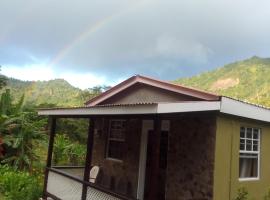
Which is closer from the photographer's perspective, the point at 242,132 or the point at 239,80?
the point at 242,132

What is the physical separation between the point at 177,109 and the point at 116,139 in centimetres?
613

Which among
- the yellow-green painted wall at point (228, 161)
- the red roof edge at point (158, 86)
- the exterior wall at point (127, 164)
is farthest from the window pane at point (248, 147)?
the exterior wall at point (127, 164)

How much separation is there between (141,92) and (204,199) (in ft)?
16.1

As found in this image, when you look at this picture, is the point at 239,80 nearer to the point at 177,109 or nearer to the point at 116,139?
the point at 116,139

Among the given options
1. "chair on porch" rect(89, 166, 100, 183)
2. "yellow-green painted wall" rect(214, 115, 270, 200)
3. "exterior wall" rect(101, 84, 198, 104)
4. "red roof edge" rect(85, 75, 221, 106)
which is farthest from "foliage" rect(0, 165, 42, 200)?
"yellow-green painted wall" rect(214, 115, 270, 200)

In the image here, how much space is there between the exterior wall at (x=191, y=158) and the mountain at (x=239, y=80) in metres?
41.5

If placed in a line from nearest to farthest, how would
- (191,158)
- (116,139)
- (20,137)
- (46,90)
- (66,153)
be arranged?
(191,158) → (116,139) → (20,137) → (66,153) → (46,90)

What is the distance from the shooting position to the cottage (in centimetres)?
816

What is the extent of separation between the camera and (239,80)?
213 ft

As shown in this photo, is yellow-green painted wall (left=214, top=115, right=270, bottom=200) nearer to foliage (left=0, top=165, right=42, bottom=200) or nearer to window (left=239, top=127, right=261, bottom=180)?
window (left=239, top=127, right=261, bottom=180)

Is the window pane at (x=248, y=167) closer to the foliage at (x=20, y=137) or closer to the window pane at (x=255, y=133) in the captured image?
the window pane at (x=255, y=133)

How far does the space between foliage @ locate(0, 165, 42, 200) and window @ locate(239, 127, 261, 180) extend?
686 cm

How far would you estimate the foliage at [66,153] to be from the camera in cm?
1919

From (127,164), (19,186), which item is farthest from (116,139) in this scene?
(19,186)
